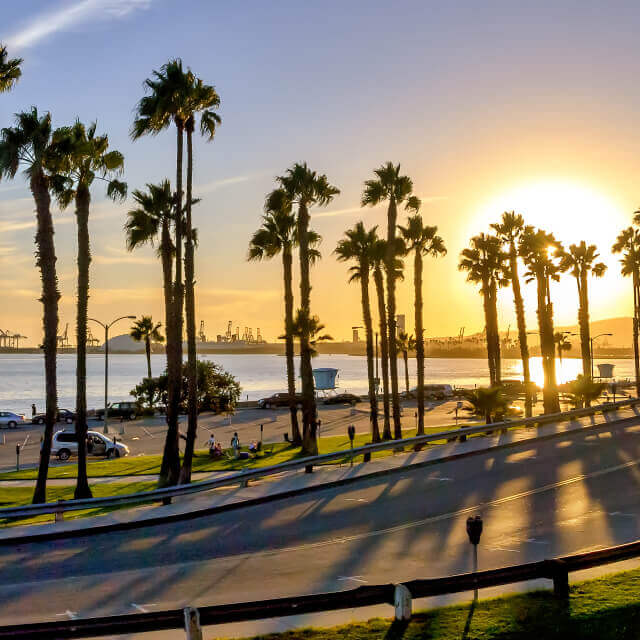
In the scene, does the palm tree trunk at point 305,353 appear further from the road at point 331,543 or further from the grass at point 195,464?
the road at point 331,543

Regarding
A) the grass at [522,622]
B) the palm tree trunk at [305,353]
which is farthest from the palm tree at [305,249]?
the grass at [522,622]

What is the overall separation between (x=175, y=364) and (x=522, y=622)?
70.1 feet

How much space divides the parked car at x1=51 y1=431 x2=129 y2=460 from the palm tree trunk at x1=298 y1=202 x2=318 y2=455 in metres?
13.7

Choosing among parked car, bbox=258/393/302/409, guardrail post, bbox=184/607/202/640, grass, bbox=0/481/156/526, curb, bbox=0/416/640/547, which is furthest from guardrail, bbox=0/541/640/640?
parked car, bbox=258/393/302/409

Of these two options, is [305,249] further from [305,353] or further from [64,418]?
[64,418]

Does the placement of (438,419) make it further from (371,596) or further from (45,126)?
(371,596)

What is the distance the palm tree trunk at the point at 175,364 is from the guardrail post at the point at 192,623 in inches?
784

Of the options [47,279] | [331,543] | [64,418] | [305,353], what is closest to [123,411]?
[64,418]

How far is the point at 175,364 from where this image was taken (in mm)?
29406

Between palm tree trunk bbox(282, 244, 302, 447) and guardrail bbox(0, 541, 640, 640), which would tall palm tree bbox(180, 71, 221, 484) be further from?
guardrail bbox(0, 541, 640, 640)

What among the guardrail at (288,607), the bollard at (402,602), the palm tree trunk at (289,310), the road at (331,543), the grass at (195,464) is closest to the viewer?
the guardrail at (288,607)

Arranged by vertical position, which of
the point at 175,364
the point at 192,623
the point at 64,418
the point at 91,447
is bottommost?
the point at 91,447

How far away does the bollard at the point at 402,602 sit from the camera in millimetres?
9852

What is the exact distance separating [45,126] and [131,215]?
5.58m
